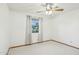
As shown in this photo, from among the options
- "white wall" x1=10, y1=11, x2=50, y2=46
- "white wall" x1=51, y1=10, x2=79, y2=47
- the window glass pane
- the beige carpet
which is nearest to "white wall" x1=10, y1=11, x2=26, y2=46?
"white wall" x1=10, y1=11, x2=50, y2=46

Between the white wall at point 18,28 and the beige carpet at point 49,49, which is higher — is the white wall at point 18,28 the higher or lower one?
the higher one

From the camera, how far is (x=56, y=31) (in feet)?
8.51

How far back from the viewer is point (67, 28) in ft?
9.07

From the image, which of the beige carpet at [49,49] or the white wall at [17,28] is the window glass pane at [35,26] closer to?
the beige carpet at [49,49]

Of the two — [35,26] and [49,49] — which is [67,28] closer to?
[49,49]

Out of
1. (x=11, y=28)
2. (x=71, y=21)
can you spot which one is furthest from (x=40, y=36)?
(x=11, y=28)

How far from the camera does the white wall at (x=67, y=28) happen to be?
8.27 ft

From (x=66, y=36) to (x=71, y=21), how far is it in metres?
0.51

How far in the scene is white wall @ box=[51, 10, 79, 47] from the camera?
2.52 meters

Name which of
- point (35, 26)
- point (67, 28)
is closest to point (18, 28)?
point (35, 26)

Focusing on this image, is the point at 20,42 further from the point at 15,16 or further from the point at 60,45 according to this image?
the point at 60,45

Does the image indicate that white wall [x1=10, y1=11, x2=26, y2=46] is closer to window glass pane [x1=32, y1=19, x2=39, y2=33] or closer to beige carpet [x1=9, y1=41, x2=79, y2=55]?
beige carpet [x1=9, y1=41, x2=79, y2=55]

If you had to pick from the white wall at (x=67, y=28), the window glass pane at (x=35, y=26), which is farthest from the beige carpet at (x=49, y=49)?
the window glass pane at (x=35, y=26)
